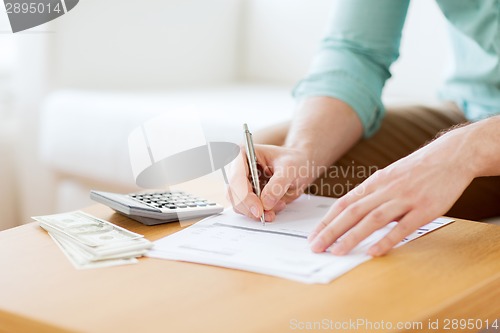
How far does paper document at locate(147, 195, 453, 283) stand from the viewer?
0.77 m

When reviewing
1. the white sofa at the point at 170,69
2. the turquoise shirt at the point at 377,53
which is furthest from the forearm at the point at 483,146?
the white sofa at the point at 170,69

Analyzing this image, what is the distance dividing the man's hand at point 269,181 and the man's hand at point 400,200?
0.11 meters

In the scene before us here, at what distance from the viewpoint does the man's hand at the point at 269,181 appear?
0.95 meters

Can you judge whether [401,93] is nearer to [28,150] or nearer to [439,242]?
[28,150]

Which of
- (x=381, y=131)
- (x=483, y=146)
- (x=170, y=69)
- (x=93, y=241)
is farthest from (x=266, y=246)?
(x=170, y=69)

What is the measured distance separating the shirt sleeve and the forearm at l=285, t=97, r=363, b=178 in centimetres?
4

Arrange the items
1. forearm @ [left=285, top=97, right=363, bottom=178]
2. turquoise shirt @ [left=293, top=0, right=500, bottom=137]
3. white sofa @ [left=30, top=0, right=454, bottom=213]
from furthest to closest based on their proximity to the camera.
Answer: white sofa @ [left=30, top=0, right=454, bottom=213]
turquoise shirt @ [left=293, top=0, right=500, bottom=137]
forearm @ [left=285, top=97, right=363, bottom=178]

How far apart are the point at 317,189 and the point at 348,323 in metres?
0.59

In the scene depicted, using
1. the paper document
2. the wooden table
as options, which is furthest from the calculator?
the wooden table

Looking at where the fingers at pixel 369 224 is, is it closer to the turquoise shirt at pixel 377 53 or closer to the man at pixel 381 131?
the man at pixel 381 131

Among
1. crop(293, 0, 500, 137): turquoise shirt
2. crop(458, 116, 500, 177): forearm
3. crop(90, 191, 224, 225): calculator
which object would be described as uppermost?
crop(293, 0, 500, 137): turquoise shirt

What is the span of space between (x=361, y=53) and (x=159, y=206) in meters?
0.59

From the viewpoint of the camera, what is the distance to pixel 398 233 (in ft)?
2.72

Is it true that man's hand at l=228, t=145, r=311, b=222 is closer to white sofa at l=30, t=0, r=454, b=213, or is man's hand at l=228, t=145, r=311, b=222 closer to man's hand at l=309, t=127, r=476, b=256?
man's hand at l=309, t=127, r=476, b=256
